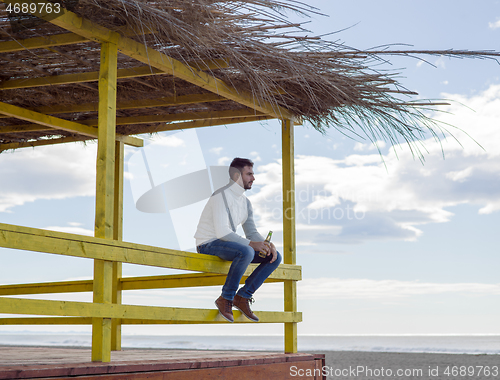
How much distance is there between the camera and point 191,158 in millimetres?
7422

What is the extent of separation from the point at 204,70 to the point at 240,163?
0.97 m

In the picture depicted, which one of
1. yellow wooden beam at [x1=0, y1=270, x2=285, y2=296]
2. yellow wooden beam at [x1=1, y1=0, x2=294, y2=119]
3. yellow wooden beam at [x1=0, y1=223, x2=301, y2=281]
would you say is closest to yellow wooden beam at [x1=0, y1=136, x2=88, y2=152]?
yellow wooden beam at [x1=0, y1=270, x2=285, y2=296]

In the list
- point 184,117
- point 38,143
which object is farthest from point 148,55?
point 38,143

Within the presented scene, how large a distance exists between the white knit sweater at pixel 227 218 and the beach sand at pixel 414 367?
10.9m

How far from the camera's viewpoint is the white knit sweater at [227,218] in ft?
16.5

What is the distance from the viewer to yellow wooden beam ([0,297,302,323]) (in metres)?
3.59

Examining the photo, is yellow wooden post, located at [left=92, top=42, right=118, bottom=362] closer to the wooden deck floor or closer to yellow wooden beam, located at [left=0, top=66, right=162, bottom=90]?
the wooden deck floor

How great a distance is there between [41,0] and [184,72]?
→ 1448 mm

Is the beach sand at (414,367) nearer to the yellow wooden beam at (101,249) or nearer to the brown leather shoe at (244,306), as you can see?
the brown leather shoe at (244,306)

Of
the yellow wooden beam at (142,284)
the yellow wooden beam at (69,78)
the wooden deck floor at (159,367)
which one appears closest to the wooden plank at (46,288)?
the yellow wooden beam at (142,284)

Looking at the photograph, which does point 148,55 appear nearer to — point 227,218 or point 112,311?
point 227,218

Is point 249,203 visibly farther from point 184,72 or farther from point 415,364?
point 415,364

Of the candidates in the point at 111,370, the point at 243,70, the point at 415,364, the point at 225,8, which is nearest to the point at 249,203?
Answer: the point at 243,70

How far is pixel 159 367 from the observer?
4414mm
